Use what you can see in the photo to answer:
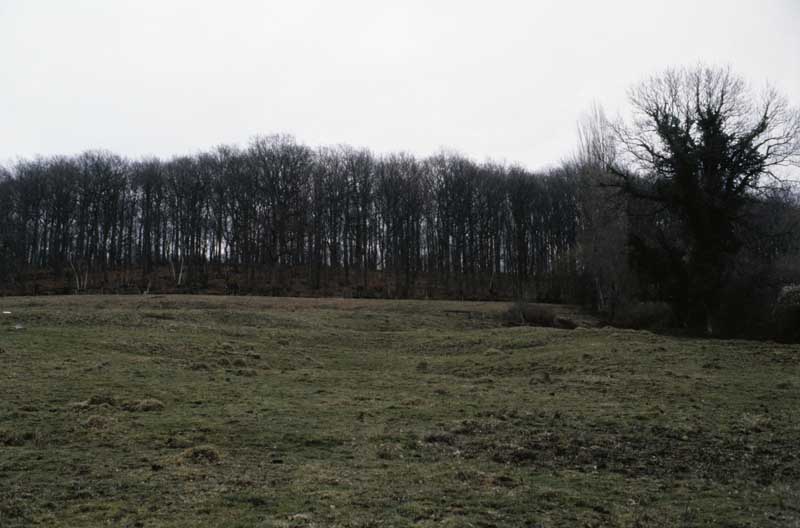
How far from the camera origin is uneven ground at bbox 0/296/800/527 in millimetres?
8164

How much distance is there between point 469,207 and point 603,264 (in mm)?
35925

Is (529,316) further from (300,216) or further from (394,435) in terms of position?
(300,216)

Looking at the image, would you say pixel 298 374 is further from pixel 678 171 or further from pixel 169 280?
pixel 169 280

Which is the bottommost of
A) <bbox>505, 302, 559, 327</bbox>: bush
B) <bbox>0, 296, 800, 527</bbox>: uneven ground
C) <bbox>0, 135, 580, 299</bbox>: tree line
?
<bbox>0, 296, 800, 527</bbox>: uneven ground

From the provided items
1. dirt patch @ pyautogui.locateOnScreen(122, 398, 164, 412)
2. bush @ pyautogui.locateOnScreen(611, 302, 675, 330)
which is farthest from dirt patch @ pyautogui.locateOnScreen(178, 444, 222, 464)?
bush @ pyautogui.locateOnScreen(611, 302, 675, 330)

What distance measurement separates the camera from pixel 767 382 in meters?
17.1

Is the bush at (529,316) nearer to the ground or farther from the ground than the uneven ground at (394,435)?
farther from the ground

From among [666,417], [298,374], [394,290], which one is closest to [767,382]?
[666,417]

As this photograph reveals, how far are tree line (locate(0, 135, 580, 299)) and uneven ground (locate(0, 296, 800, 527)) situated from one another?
5288 cm

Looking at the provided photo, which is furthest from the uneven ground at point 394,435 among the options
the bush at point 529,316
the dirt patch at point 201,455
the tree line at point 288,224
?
the tree line at point 288,224

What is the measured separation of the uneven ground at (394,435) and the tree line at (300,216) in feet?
173

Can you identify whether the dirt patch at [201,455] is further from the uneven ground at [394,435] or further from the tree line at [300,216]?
the tree line at [300,216]

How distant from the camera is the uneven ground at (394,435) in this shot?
8164 millimetres

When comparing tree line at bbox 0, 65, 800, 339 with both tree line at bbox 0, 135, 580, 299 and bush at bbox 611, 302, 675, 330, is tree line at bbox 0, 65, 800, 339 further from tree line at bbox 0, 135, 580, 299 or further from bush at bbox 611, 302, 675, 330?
bush at bbox 611, 302, 675, 330
